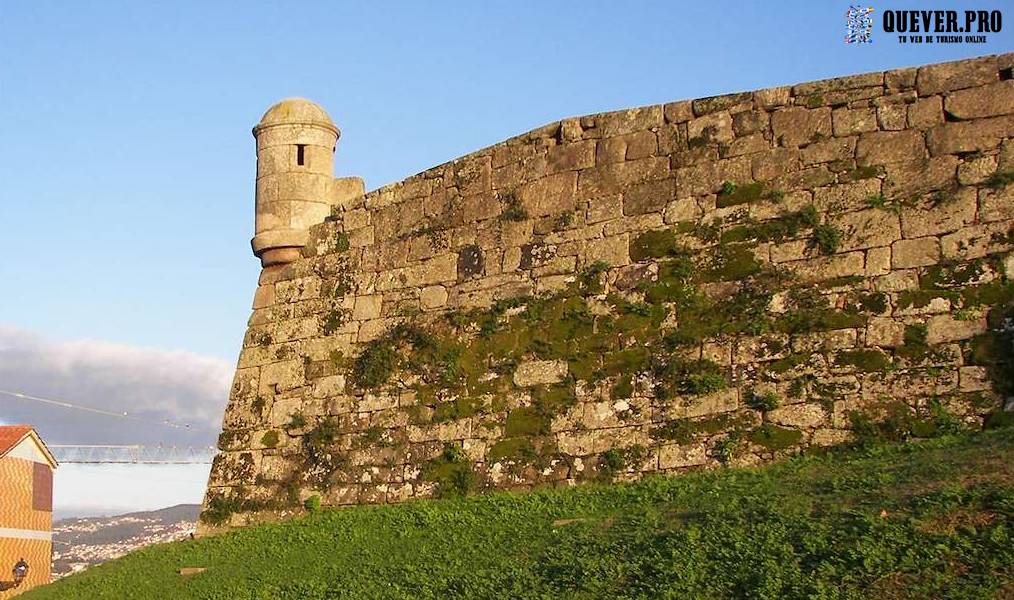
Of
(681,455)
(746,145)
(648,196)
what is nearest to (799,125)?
(746,145)

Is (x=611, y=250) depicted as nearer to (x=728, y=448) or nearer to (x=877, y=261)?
(x=728, y=448)

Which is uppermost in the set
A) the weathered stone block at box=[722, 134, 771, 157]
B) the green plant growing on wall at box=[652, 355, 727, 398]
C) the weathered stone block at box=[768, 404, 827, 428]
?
the weathered stone block at box=[722, 134, 771, 157]

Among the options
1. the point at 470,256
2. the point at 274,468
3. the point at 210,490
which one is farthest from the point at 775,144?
the point at 210,490

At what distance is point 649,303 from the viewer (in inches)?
466

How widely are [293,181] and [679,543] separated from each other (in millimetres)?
8714

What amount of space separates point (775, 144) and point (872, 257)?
1624 millimetres

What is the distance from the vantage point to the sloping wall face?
10.3m

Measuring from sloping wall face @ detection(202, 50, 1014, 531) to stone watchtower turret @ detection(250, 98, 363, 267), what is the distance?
304 millimetres

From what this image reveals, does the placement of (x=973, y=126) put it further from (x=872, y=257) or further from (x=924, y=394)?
(x=924, y=394)

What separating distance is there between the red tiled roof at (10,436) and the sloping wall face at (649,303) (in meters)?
17.1

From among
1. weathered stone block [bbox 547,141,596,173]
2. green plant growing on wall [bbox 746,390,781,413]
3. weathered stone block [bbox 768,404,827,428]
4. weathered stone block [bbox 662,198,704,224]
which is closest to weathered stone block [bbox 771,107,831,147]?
weathered stone block [bbox 662,198,704,224]

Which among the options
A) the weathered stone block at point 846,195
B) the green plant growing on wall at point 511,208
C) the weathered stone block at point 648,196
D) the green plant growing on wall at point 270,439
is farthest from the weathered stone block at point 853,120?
the green plant growing on wall at point 270,439

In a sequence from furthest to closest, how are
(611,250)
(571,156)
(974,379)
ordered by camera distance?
(571,156) < (611,250) < (974,379)

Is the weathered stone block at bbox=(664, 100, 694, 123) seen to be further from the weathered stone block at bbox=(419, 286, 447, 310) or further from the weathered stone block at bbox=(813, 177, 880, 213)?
the weathered stone block at bbox=(419, 286, 447, 310)
